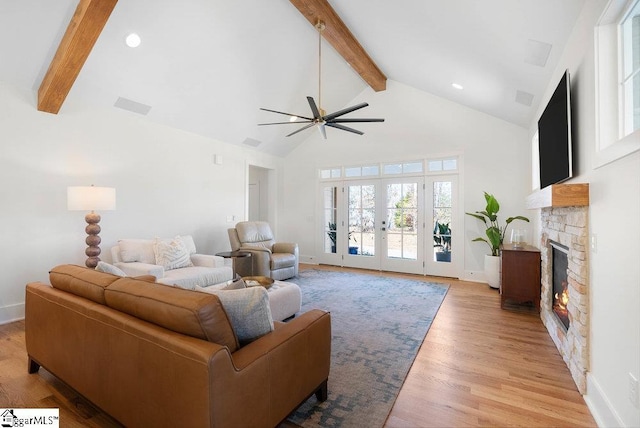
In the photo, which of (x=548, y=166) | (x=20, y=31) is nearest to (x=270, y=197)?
(x=20, y=31)

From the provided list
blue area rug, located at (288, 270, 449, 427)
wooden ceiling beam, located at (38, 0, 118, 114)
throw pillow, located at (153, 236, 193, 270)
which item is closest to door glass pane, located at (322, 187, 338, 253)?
blue area rug, located at (288, 270, 449, 427)

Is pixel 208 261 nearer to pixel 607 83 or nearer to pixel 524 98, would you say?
pixel 607 83

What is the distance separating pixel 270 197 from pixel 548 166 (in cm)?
563

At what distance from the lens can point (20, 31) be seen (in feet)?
9.63

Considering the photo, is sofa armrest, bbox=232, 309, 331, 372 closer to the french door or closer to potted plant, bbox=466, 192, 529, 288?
potted plant, bbox=466, 192, 529, 288

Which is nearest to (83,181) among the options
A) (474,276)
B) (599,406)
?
(599,406)

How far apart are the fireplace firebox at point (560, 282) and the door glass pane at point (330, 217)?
4170 mm

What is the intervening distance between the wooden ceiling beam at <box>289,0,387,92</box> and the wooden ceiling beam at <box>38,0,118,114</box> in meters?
2.03

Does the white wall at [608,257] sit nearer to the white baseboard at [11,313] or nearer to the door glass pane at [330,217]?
the door glass pane at [330,217]

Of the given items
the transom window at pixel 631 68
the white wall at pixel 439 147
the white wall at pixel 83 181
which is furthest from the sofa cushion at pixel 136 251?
the transom window at pixel 631 68

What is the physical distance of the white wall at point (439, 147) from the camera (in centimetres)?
494

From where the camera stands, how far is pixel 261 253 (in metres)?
4.89

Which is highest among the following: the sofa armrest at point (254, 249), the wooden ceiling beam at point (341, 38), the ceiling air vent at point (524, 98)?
the wooden ceiling beam at point (341, 38)

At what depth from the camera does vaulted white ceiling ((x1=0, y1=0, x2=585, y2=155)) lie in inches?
108
